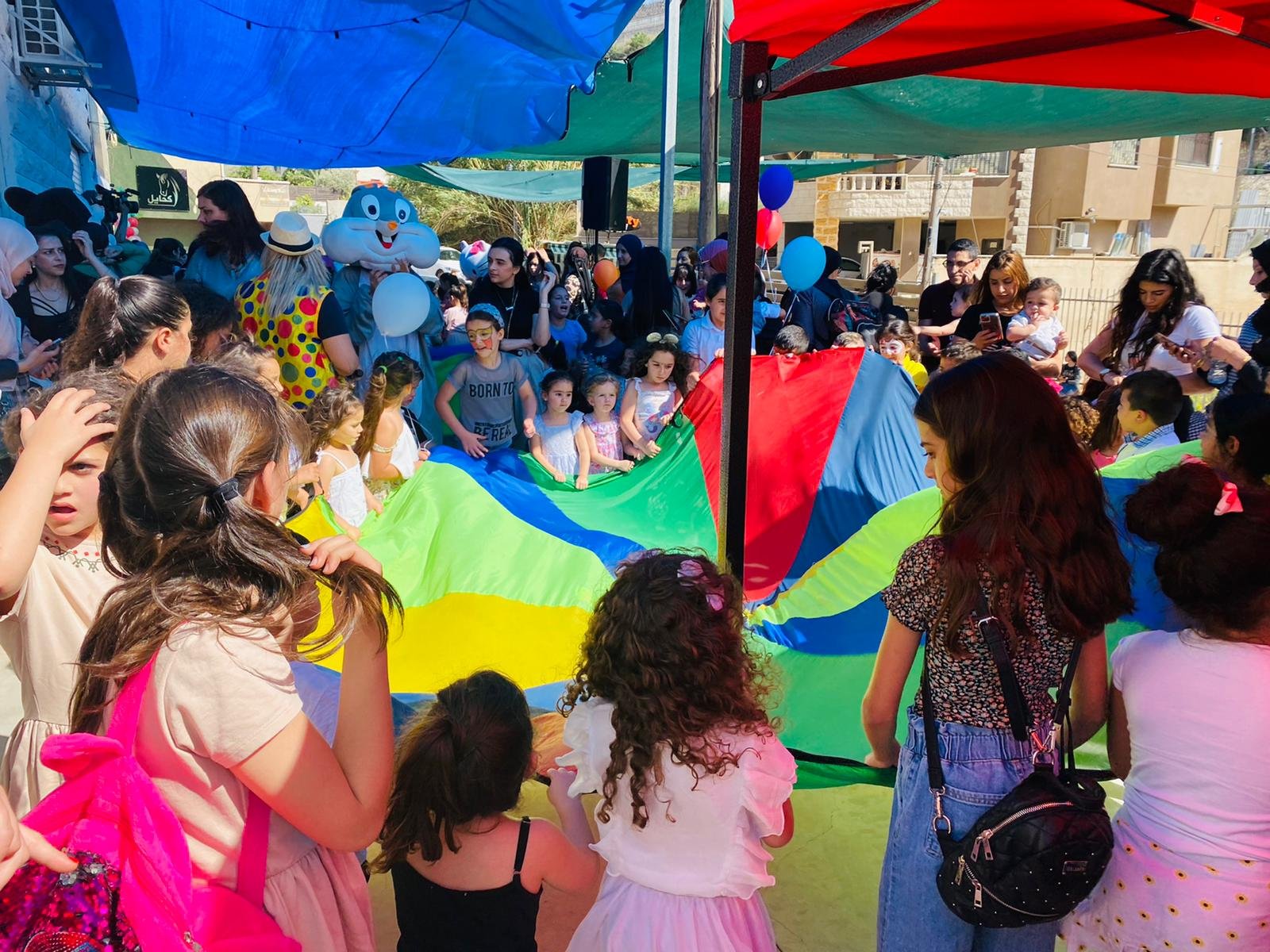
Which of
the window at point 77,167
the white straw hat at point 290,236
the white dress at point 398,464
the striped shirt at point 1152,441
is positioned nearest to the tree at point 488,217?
the window at point 77,167

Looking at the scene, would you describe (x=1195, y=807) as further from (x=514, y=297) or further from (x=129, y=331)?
(x=514, y=297)

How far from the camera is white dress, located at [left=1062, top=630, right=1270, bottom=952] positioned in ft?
4.51

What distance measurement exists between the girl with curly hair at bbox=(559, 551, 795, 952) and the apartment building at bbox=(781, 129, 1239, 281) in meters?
24.4

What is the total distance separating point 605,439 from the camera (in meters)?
4.44

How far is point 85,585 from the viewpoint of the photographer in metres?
1.55

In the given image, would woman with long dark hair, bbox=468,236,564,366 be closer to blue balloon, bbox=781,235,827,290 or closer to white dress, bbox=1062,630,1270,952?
blue balloon, bbox=781,235,827,290

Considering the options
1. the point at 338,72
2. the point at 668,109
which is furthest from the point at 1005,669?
the point at 668,109

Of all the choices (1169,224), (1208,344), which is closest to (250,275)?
(1208,344)

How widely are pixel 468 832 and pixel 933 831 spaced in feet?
2.38

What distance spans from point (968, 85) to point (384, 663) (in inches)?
238

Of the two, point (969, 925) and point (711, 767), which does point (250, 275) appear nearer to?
point (711, 767)

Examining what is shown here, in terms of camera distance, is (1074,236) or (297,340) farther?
(1074,236)

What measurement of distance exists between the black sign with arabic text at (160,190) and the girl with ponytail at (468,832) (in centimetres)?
1905

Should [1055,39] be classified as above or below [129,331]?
above
